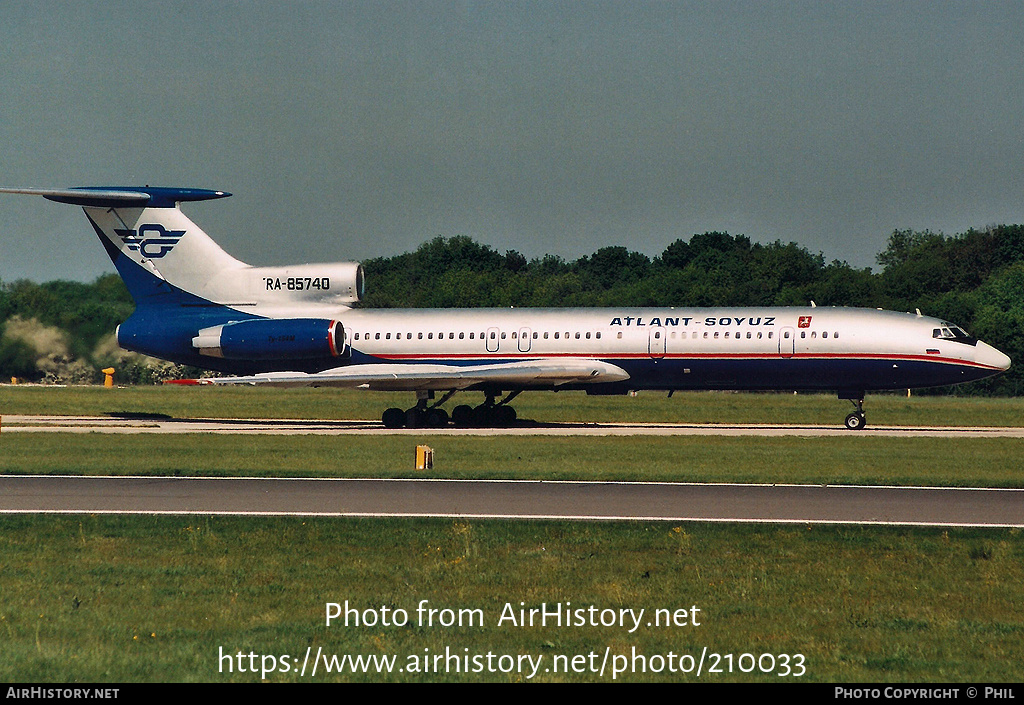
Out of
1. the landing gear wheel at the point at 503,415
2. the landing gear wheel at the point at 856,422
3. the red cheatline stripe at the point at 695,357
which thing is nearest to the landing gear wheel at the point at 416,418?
the red cheatline stripe at the point at 695,357

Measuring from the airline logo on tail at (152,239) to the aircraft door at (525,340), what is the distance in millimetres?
13789

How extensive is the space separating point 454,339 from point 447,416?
9.71 ft

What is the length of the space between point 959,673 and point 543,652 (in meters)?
3.60

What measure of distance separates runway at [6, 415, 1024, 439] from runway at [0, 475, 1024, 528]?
15028 mm

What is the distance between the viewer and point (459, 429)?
4347 centimetres

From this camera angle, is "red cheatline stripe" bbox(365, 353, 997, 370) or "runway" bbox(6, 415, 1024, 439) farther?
"red cheatline stripe" bbox(365, 353, 997, 370)

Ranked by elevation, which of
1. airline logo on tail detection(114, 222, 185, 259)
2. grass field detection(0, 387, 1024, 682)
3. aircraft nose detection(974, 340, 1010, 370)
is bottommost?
grass field detection(0, 387, 1024, 682)

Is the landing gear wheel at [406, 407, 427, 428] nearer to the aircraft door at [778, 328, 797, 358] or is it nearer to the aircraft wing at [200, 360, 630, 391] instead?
the aircraft wing at [200, 360, 630, 391]

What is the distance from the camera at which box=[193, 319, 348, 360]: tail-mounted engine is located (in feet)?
147

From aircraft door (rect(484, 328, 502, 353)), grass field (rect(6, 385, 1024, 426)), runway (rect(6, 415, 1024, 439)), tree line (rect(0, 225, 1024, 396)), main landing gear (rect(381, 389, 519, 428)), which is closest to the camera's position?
runway (rect(6, 415, 1024, 439))

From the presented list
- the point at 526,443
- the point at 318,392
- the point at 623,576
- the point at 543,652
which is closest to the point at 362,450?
the point at 526,443

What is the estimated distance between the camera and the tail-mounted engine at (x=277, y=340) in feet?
147

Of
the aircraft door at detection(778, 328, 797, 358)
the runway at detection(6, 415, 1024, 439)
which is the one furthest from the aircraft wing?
the aircraft door at detection(778, 328, 797, 358)
